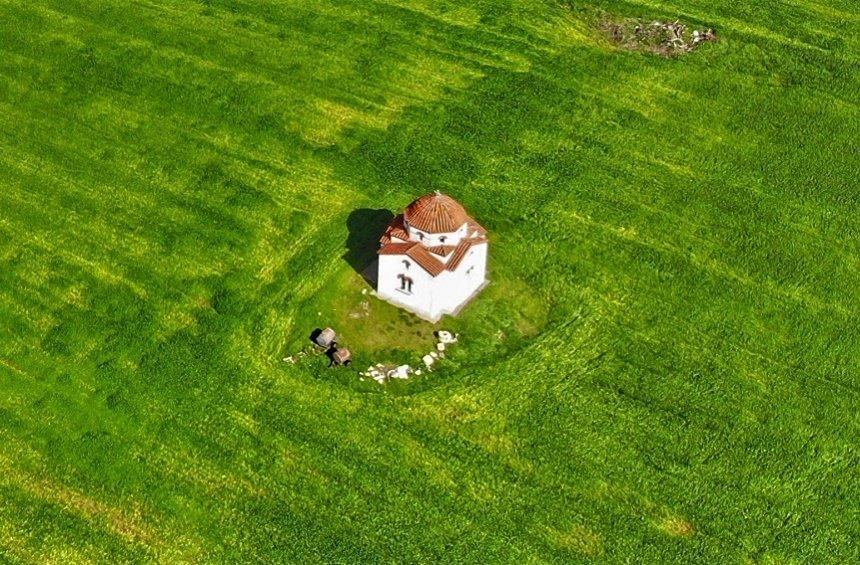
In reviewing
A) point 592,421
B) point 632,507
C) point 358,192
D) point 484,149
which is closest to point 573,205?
point 484,149

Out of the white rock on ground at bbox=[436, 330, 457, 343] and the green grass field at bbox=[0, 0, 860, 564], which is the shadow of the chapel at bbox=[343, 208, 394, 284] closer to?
the green grass field at bbox=[0, 0, 860, 564]

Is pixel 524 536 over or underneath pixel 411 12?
underneath

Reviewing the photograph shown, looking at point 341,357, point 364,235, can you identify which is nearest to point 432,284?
point 341,357

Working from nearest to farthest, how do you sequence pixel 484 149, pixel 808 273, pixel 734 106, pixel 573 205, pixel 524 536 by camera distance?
pixel 524 536, pixel 808 273, pixel 573 205, pixel 484 149, pixel 734 106

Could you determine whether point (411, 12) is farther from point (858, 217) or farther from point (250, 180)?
point (858, 217)

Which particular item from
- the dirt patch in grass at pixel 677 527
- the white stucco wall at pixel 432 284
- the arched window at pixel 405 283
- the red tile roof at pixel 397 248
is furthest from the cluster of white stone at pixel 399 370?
the dirt patch in grass at pixel 677 527

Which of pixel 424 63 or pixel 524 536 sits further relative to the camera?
pixel 424 63
